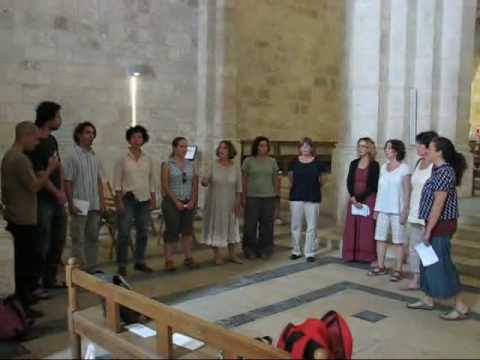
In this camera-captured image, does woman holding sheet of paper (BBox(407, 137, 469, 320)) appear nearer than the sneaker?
Yes

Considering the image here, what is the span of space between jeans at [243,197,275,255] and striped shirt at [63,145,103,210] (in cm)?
195

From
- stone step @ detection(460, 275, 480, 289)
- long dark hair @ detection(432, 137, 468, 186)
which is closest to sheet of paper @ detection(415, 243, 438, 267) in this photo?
long dark hair @ detection(432, 137, 468, 186)

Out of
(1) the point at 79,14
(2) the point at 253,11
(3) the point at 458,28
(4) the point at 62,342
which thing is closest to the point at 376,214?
(3) the point at 458,28

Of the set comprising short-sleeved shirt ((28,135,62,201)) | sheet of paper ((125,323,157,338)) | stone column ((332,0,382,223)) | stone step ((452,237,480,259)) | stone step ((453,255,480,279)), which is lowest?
stone step ((453,255,480,279))

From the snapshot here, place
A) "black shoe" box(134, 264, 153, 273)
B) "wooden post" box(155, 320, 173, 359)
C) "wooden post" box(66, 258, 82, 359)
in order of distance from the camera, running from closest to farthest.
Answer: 1. "wooden post" box(155, 320, 173, 359)
2. "wooden post" box(66, 258, 82, 359)
3. "black shoe" box(134, 264, 153, 273)

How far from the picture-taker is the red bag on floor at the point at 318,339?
2414 millimetres

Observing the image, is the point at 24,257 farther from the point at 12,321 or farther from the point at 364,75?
the point at 364,75

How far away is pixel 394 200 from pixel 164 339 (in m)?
3.52

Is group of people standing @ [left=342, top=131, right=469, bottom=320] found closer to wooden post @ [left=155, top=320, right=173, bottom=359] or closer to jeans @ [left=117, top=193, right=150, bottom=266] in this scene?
jeans @ [left=117, top=193, right=150, bottom=266]

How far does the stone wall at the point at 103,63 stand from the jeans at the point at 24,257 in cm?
334

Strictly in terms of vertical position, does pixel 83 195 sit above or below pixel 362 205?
above

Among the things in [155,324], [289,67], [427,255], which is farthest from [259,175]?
[289,67]

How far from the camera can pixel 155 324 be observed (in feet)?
9.96

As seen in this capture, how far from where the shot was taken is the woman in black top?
6320mm
